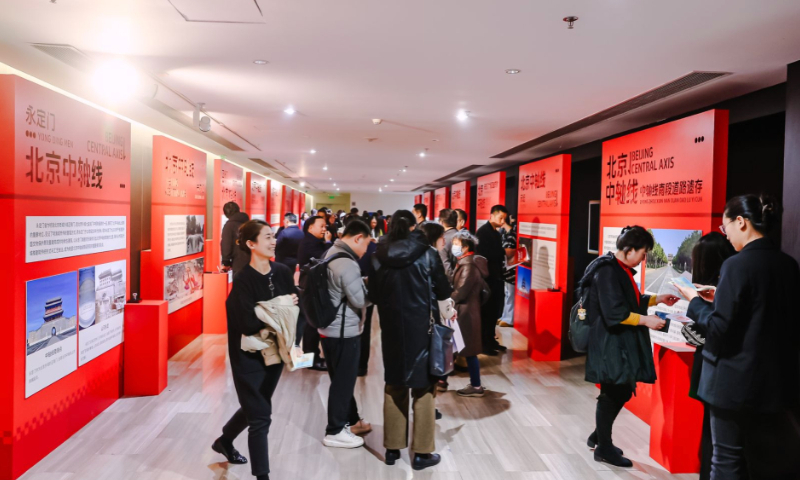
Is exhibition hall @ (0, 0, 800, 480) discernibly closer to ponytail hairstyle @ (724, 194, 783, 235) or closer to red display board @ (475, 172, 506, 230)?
ponytail hairstyle @ (724, 194, 783, 235)

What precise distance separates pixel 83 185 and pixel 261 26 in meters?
2.07

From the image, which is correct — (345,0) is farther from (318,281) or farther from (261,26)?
(318,281)

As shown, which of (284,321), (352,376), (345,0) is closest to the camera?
(345,0)

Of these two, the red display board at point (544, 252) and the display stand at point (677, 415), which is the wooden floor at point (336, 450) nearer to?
the display stand at point (677, 415)

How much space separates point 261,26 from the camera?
10.6ft

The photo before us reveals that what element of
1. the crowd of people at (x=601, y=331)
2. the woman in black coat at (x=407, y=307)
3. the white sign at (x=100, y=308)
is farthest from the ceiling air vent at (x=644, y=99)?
the white sign at (x=100, y=308)

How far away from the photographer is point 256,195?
12.9m

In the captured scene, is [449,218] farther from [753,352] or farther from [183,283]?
[753,352]

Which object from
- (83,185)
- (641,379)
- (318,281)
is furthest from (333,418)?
(83,185)

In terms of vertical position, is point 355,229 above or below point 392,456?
above

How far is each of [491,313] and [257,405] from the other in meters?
3.90

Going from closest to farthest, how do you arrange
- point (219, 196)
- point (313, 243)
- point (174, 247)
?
point (313, 243) < point (174, 247) < point (219, 196)

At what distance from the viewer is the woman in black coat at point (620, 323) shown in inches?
136

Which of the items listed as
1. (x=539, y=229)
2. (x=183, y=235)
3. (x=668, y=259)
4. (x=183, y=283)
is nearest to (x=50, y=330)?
(x=183, y=283)
